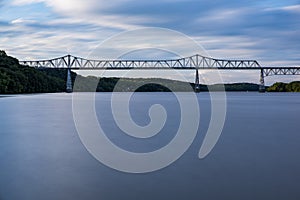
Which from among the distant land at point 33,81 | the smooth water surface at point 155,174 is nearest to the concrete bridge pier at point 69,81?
the distant land at point 33,81

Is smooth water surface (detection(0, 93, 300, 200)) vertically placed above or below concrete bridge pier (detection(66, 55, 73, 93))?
below

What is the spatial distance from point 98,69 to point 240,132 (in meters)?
83.6

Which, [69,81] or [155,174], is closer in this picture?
[155,174]

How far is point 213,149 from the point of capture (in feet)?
38.2

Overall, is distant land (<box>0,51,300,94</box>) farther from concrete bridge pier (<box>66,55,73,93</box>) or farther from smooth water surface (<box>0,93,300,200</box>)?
smooth water surface (<box>0,93,300,200</box>)

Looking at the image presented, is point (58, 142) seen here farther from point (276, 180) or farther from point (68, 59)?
point (68, 59)

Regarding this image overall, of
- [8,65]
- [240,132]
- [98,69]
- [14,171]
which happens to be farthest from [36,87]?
[14,171]

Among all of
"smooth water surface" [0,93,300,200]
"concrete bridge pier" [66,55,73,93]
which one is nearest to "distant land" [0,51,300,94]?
"concrete bridge pier" [66,55,73,93]

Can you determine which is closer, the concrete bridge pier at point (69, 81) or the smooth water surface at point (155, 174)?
the smooth water surface at point (155, 174)

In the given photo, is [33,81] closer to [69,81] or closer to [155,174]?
[69,81]

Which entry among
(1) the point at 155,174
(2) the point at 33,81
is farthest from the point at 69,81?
(1) the point at 155,174

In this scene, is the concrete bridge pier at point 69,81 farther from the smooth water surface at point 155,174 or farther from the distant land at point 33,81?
the smooth water surface at point 155,174

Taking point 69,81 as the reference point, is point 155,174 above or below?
below

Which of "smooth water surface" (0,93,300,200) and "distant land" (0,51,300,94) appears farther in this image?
"distant land" (0,51,300,94)
